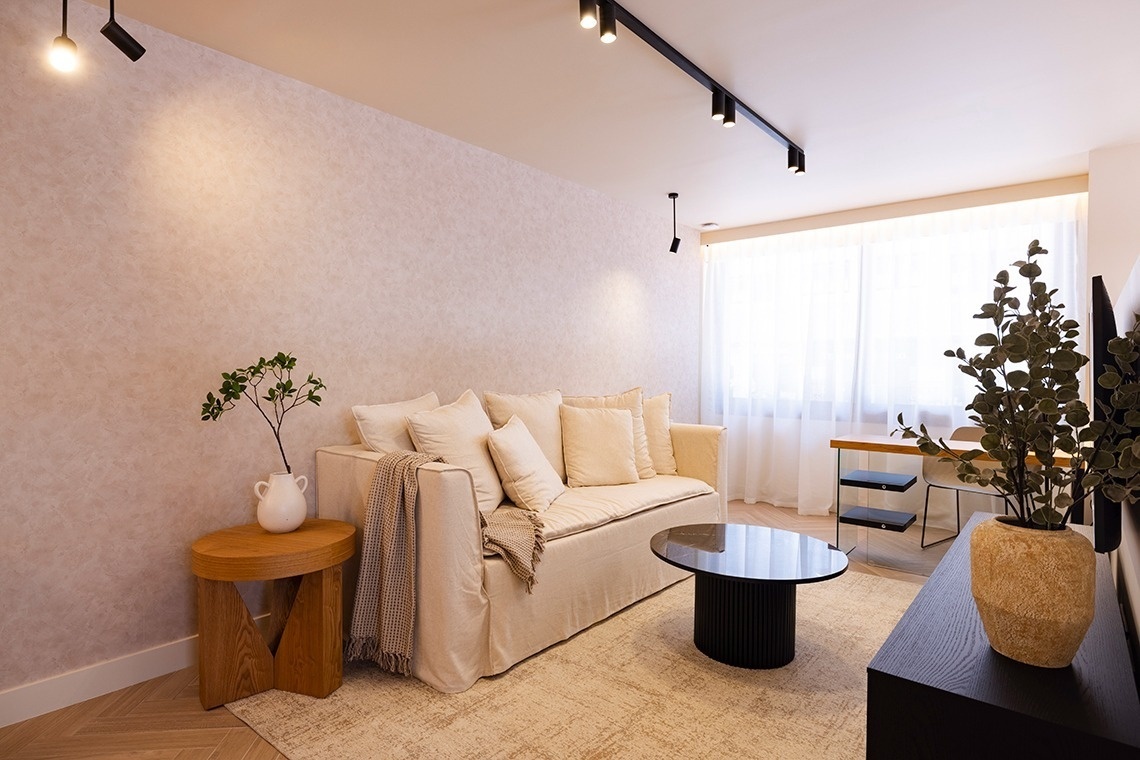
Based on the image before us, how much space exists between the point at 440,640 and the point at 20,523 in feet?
4.79

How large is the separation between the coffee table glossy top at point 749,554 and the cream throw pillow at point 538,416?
0.90 m

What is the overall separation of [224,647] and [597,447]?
2051 mm

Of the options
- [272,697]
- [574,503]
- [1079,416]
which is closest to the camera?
[1079,416]

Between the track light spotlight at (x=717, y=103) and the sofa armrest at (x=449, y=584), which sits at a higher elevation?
the track light spotlight at (x=717, y=103)

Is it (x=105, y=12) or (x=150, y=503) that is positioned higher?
(x=105, y=12)

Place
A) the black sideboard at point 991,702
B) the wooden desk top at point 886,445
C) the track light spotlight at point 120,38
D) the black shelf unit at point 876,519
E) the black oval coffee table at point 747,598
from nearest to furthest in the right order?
the black sideboard at point 991,702 → the track light spotlight at point 120,38 → the black oval coffee table at point 747,598 → the wooden desk top at point 886,445 → the black shelf unit at point 876,519

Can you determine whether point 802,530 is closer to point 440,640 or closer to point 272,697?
point 440,640

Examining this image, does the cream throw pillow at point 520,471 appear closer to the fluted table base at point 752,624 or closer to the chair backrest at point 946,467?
the fluted table base at point 752,624

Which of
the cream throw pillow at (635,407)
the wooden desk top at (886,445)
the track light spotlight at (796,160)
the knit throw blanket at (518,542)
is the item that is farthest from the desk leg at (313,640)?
the track light spotlight at (796,160)

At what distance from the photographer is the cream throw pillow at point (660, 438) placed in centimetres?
397

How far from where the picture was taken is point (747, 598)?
2494 mm

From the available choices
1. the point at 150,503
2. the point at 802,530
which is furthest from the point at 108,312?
the point at 802,530

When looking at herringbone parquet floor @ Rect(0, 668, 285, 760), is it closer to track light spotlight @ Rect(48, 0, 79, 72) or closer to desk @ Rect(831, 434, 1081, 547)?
track light spotlight @ Rect(48, 0, 79, 72)

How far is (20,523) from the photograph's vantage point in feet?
6.92
